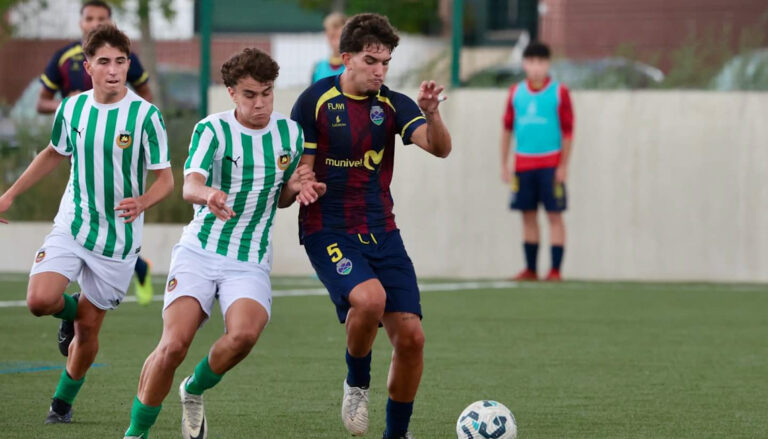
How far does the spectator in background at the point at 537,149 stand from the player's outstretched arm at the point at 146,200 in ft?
23.2

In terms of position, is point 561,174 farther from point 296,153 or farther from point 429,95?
point 429,95

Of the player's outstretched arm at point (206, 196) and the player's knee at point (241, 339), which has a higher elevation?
the player's outstretched arm at point (206, 196)

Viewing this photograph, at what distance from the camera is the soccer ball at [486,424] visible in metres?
5.32

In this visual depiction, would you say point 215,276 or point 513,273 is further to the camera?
point 513,273

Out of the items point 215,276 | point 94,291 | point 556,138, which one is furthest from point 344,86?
point 556,138

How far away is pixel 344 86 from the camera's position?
19.1ft

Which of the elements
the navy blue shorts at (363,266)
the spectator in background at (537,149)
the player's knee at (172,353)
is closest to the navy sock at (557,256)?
the spectator in background at (537,149)

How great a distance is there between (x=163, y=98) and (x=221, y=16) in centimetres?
165

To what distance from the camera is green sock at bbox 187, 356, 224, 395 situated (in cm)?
532

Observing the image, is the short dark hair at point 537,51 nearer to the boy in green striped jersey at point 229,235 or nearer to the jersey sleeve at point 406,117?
the jersey sleeve at point 406,117

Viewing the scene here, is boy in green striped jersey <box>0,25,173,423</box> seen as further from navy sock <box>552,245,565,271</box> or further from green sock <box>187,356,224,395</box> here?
navy sock <box>552,245,565,271</box>

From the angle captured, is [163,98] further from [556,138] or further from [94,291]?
[94,291]

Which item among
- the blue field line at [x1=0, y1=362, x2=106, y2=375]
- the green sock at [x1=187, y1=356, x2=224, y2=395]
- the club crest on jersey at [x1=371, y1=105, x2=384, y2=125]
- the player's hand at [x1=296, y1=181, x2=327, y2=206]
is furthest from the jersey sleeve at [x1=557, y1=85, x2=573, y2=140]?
the green sock at [x1=187, y1=356, x2=224, y2=395]

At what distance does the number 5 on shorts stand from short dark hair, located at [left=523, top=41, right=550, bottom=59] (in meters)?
7.11
